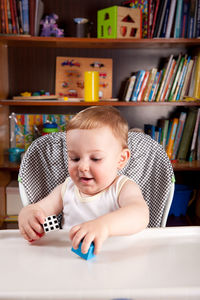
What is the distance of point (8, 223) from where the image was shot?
2.69 m

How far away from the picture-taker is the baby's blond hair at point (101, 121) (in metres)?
0.86

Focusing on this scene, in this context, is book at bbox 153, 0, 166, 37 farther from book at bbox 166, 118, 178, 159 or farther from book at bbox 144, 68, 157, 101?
book at bbox 166, 118, 178, 159

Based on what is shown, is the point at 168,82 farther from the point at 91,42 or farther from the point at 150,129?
the point at 91,42

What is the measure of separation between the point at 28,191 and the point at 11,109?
1769 mm

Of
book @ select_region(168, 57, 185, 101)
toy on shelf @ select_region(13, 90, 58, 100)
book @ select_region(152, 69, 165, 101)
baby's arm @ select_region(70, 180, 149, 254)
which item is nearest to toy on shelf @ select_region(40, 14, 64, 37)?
toy on shelf @ select_region(13, 90, 58, 100)

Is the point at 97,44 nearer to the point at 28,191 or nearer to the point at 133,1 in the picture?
the point at 133,1

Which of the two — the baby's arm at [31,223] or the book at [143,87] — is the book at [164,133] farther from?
the baby's arm at [31,223]

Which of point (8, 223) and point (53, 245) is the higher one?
point (53, 245)

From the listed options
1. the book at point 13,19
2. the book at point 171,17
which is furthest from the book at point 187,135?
the book at point 13,19

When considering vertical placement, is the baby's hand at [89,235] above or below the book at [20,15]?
below

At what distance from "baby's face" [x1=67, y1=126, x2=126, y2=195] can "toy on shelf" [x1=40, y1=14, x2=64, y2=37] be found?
181cm

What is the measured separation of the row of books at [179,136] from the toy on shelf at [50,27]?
102 cm

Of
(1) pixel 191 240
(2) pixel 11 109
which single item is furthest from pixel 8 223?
(1) pixel 191 240

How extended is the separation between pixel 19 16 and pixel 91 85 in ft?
2.35
